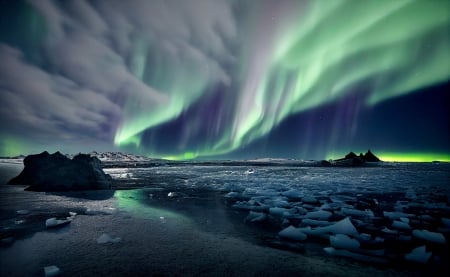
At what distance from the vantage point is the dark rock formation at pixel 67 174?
12188 mm

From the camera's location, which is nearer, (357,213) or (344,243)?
(344,243)

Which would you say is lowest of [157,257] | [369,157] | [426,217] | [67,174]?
[426,217]

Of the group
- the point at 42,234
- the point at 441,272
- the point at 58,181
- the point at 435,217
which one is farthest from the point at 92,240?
the point at 58,181

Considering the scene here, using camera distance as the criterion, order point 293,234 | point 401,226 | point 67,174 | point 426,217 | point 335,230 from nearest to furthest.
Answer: point 293,234 → point 335,230 → point 401,226 → point 426,217 → point 67,174

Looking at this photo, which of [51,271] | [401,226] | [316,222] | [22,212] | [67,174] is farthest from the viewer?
[67,174]

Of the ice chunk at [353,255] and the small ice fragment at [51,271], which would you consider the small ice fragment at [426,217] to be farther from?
the small ice fragment at [51,271]

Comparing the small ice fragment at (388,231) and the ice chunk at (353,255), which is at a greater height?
the ice chunk at (353,255)

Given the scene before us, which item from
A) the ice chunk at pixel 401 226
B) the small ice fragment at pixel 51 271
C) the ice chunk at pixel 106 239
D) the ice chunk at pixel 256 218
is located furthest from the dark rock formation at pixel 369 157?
the small ice fragment at pixel 51 271

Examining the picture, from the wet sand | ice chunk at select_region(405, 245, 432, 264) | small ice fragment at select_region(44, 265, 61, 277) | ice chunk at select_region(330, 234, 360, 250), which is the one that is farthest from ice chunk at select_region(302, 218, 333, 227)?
small ice fragment at select_region(44, 265, 61, 277)

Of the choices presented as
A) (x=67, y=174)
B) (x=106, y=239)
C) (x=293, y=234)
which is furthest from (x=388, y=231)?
(x=67, y=174)

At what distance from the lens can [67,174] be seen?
42.3 ft

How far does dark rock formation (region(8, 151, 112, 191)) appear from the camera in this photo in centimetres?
1219

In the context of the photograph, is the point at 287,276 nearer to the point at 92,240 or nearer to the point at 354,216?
the point at 92,240

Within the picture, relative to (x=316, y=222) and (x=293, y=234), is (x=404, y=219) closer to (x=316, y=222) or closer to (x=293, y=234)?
(x=316, y=222)
